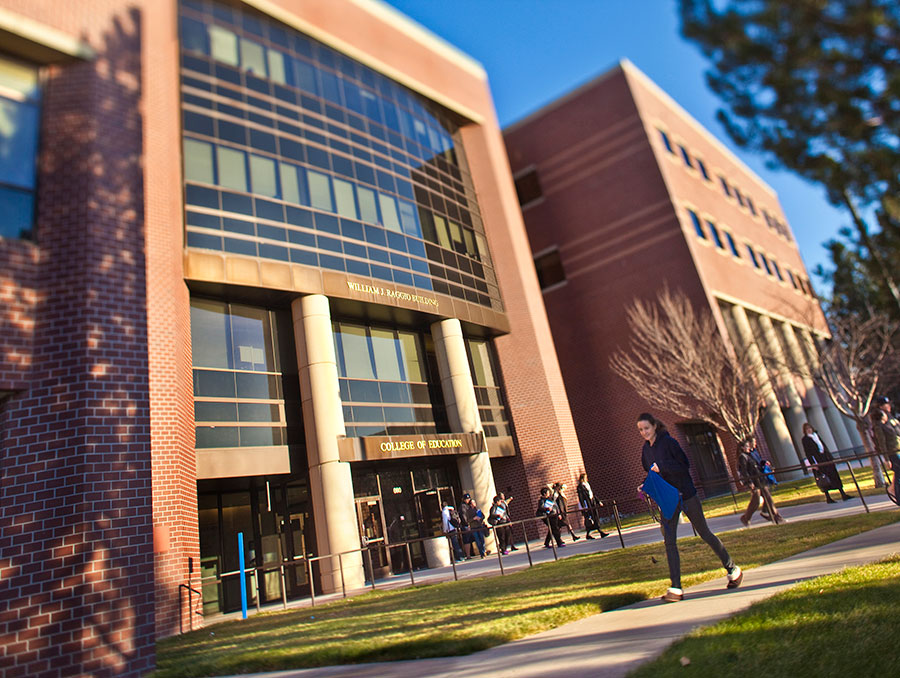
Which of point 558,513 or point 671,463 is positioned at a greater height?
point 671,463

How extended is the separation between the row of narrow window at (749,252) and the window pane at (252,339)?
23047 millimetres

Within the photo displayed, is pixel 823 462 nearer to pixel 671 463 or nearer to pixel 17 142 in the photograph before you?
pixel 671 463

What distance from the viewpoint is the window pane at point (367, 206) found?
72.0 feet

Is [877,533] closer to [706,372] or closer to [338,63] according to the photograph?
[706,372]

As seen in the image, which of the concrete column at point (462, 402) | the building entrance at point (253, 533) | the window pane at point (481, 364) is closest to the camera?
the building entrance at point (253, 533)

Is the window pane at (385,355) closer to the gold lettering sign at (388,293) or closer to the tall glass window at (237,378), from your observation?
the gold lettering sign at (388,293)

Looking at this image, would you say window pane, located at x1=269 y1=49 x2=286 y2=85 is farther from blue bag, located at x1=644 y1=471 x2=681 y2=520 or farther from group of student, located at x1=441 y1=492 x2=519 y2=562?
blue bag, located at x1=644 y1=471 x2=681 y2=520

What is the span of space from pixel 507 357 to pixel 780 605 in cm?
2106

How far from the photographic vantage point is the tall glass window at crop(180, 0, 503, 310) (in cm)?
1836

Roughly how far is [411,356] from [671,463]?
16.8 metres

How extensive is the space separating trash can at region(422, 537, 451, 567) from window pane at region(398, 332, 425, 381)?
575cm

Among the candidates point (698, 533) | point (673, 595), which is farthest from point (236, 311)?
point (673, 595)

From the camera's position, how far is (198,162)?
1788 centimetres

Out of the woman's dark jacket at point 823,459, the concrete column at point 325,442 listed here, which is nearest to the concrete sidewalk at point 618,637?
the woman's dark jacket at point 823,459
